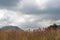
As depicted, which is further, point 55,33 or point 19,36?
point 55,33

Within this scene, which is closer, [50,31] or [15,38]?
[15,38]

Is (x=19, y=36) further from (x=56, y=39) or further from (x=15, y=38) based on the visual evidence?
(x=56, y=39)

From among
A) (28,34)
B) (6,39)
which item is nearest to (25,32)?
(28,34)

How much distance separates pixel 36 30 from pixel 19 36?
1.08 m

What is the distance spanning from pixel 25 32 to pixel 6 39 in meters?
1.23

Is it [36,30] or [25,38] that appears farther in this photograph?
[36,30]

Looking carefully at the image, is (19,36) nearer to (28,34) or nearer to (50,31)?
(28,34)

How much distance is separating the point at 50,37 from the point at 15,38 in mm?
1648

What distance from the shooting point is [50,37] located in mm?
10555

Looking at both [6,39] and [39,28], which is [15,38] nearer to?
[6,39]

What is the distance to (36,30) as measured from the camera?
11.2 meters

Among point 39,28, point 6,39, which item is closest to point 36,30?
point 39,28

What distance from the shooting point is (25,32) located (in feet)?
36.7

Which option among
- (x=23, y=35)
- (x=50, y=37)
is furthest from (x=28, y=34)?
(x=50, y=37)
